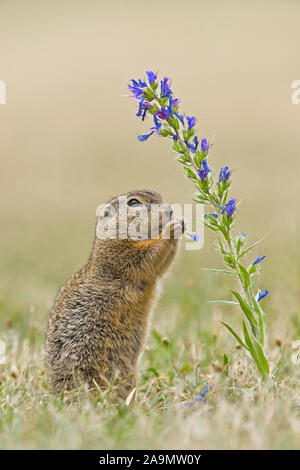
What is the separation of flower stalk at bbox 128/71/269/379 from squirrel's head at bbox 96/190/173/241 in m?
1.28

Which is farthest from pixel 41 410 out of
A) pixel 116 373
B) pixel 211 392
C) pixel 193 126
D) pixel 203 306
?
pixel 203 306

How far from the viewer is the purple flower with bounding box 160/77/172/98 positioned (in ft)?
14.6

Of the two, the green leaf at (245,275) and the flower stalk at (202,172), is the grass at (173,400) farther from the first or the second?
the green leaf at (245,275)

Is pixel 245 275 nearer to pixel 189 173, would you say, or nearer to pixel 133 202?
pixel 189 173

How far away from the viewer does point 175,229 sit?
5676mm

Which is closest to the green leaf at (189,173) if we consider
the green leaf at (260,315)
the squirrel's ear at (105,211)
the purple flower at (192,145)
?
the purple flower at (192,145)

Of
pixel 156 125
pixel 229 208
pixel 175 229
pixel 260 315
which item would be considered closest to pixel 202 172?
pixel 229 208

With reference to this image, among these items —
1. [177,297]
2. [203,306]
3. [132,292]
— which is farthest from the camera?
[177,297]

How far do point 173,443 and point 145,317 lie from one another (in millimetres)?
1830

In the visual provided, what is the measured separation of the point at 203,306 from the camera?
8203 mm

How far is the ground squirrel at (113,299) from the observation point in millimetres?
5074
